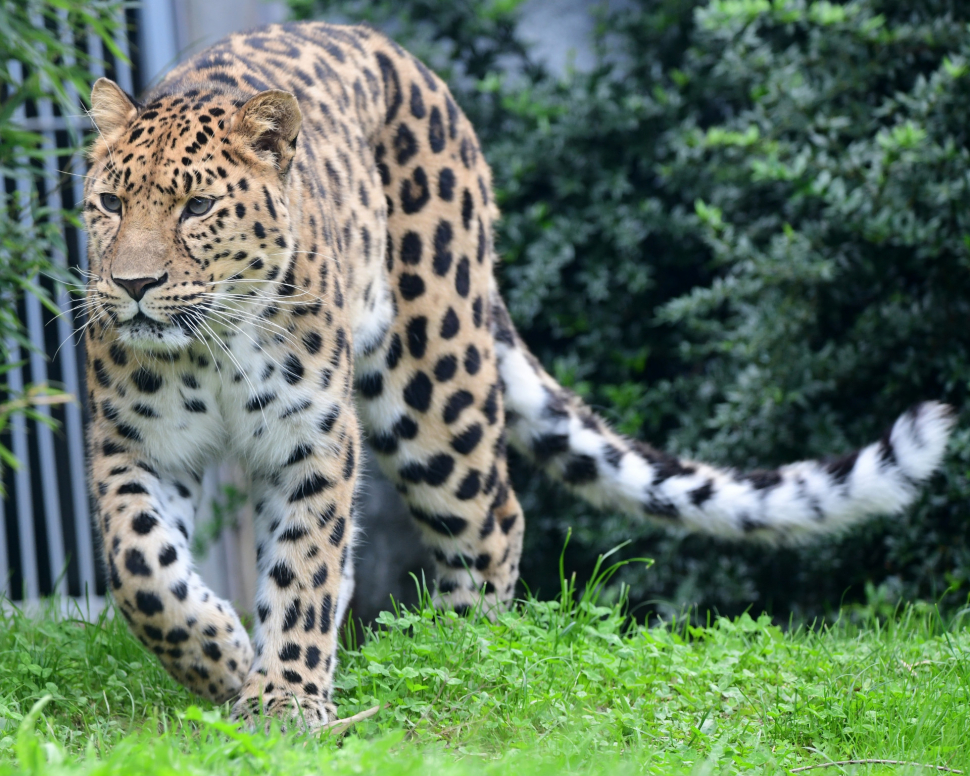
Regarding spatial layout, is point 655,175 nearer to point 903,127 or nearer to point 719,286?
point 719,286

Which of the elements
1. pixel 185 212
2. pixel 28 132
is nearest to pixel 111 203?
pixel 185 212

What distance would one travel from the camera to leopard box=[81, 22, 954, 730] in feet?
10.6

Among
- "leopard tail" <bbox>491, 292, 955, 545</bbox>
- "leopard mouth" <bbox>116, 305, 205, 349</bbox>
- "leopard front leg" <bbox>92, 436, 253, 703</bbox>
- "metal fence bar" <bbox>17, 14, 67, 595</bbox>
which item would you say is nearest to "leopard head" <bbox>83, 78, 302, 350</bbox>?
"leopard mouth" <bbox>116, 305, 205, 349</bbox>

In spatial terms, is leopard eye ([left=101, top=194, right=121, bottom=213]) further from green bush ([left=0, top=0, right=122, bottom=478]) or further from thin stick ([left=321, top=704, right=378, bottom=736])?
thin stick ([left=321, top=704, right=378, bottom=736])

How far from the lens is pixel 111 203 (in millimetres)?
3273

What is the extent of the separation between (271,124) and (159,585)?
4.56 feet

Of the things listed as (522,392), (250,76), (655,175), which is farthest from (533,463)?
(655,175)

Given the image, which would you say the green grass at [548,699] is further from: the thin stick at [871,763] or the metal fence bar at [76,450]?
the metal fence bar at [76,450]

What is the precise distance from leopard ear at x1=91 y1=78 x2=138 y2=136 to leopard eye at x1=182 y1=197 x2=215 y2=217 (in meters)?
0.42

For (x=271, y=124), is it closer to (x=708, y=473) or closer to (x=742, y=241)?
(x=708, y=473)

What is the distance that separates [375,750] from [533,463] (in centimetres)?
256

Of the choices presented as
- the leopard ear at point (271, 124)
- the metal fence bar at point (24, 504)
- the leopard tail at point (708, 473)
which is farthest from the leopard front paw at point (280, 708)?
the metal fence bar at point (24, 504)

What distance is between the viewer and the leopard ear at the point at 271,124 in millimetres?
3322

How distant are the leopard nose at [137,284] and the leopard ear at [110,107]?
0.61 metres
